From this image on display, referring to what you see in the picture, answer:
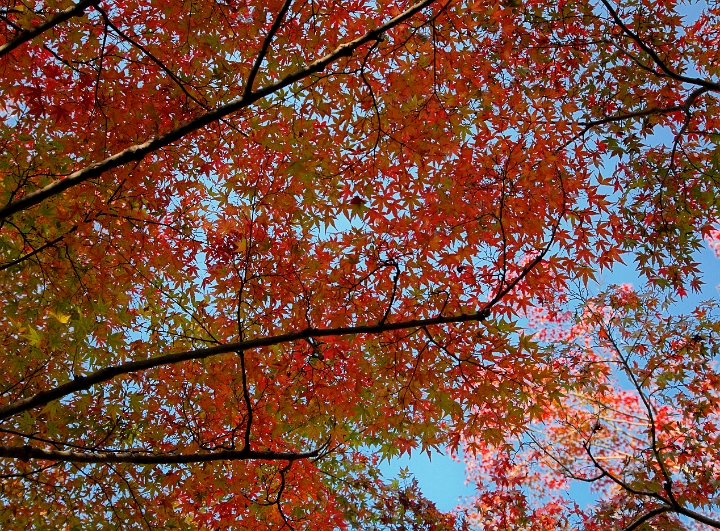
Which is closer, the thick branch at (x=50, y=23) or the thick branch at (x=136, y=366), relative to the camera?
the thick branch at (x=50, y=23)

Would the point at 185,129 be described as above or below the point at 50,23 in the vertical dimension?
below

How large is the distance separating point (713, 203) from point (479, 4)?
11.1 feet

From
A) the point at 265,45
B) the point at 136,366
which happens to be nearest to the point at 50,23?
the point at 265,45

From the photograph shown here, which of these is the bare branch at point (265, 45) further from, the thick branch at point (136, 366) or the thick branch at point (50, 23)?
the thick branch at point (136, 366)

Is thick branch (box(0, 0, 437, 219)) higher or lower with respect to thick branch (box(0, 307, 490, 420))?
higher

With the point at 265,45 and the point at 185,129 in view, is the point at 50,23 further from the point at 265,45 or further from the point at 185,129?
the point at 265,45

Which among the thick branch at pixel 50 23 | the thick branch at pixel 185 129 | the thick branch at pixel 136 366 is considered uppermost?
the thick branch at pixel 50 23

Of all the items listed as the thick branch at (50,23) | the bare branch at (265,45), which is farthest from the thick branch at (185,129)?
the thick branch at (50,23)

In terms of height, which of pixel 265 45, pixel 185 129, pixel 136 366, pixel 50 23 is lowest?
pixel 136 366

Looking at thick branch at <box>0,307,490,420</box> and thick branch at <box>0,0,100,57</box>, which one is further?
thick branch at <box>0,307,490,420</box>

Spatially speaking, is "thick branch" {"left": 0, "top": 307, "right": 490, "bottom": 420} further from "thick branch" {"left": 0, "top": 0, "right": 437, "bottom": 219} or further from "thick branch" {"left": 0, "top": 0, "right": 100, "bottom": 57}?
"thick branch" {"left": 0, "top": 0, "right": 100, "bottom": 57}

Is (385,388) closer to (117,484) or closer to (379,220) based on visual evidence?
(379,220)

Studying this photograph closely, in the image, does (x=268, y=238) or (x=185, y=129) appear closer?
(x=185, y=129)

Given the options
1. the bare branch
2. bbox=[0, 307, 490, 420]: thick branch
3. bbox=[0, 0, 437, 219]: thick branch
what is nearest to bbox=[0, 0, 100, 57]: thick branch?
bbox=[0, 0, 437, 219]: thick branch
